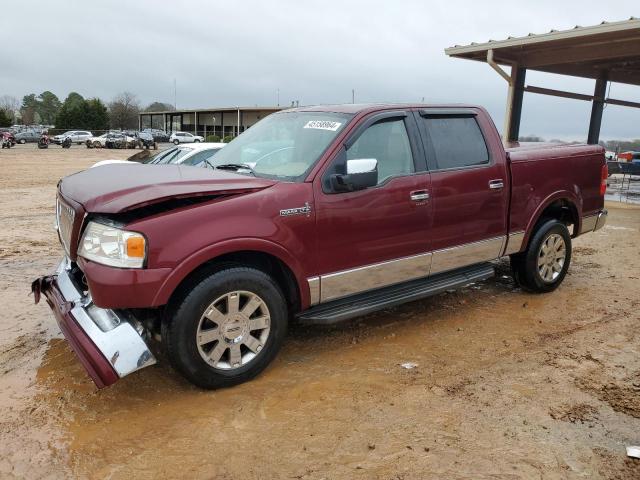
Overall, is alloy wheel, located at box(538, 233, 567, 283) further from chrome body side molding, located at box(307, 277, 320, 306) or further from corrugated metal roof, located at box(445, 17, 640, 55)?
corrugated metal roof, located at box(445, 17, 640, 55)

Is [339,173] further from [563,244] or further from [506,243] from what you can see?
[563,244]

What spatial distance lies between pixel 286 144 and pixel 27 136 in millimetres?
54437

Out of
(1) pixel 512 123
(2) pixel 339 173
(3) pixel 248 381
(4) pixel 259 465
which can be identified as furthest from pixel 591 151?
(1) pixel 512 123

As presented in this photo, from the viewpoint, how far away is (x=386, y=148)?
4207 millimetres

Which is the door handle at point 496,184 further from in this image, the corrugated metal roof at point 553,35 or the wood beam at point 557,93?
the wood beam at point 557,93

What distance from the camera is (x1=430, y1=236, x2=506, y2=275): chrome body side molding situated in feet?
14.7

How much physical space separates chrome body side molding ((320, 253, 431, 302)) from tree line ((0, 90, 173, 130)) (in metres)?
70.7

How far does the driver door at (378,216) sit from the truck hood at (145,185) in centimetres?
56

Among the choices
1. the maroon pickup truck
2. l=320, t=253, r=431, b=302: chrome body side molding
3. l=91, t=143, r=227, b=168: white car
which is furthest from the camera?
l=91, t=143, r=227, b=168: white car

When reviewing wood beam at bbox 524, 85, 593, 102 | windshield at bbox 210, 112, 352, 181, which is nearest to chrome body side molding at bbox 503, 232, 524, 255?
windshield at bbox 210, 112, 352, 181

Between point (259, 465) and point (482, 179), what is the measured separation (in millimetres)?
3215

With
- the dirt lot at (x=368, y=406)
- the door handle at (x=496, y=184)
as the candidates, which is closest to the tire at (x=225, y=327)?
the dirt lot at (x=368, y=406)

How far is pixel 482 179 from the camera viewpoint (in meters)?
4.69

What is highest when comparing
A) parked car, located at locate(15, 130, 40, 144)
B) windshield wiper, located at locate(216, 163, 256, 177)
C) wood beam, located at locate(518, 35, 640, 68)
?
wood beam, located at locate(518, 35, 640, 68)
